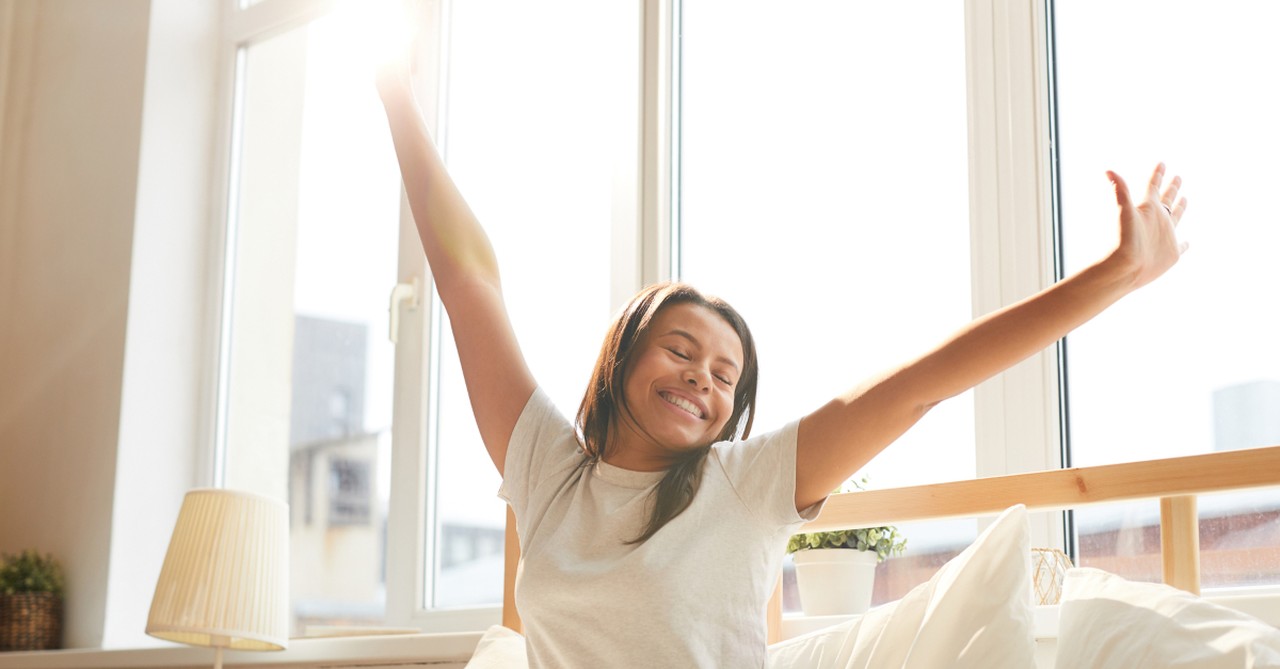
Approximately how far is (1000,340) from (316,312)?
2.22 metres

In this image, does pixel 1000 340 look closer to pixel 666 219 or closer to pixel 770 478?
pixel 770 478

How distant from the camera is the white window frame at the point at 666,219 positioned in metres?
1.82

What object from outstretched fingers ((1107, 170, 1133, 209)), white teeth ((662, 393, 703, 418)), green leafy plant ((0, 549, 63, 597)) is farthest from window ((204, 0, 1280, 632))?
outstretched fingers ((1107, 170, 1133, 209))

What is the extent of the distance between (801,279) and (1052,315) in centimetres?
112

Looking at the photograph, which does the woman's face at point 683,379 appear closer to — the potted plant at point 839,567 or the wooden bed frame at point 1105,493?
the wooden bed frame at point 1105,493

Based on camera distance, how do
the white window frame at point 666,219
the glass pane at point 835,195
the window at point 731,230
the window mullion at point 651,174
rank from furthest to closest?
the window mullion at point 651,174 < the glass pane at point 835,195 < the white window frame at point 666,219 < the window at point 731,230

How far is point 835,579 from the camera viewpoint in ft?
5.86

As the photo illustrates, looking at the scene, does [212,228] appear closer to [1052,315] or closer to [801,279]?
[801,279]

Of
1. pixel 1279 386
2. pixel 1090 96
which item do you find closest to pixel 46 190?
pixel 1090 96

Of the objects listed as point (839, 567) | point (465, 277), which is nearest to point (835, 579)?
point (839, 567)

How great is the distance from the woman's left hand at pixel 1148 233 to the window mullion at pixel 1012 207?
711 mm

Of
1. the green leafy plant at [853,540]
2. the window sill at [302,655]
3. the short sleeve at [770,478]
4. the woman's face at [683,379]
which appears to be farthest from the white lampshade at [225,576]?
the short sleeve at [770,478]

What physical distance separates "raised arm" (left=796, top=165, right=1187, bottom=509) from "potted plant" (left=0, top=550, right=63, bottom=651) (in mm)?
2283

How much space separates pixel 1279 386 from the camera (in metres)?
1.58
